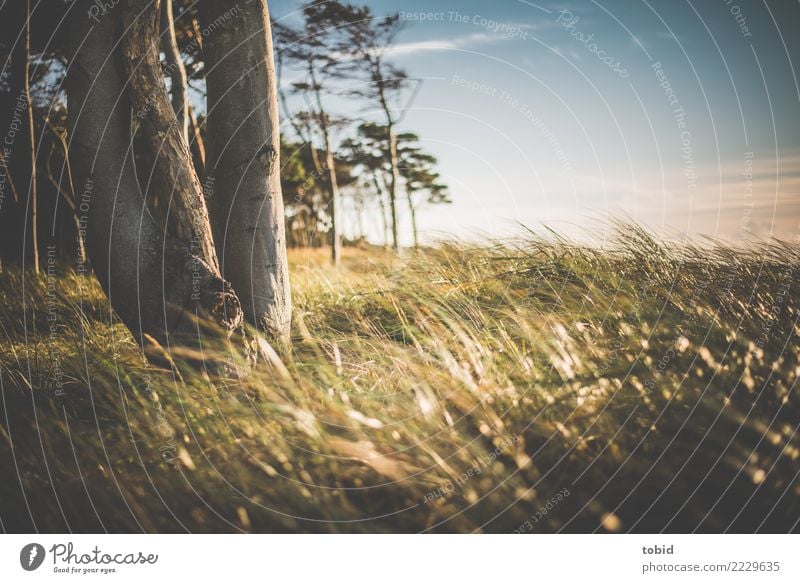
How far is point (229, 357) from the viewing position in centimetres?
182

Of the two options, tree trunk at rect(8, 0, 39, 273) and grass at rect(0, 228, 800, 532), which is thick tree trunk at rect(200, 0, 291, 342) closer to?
grass at rect(0, 228, 800, 532)

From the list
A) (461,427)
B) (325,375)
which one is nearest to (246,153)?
(325,375)

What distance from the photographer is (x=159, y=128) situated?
1774 millimetres

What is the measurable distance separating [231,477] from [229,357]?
58cm

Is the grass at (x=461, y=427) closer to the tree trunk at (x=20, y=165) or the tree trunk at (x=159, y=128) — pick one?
the tree trunk at (x=159, y=128)

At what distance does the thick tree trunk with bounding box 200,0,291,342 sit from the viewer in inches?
80.4

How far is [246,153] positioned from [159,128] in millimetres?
394

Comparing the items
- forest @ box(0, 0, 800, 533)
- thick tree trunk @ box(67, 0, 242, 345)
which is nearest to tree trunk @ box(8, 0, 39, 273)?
forest @ box(0, 0, 800, 533)

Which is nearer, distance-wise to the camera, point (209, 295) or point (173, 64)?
point (209, 295)

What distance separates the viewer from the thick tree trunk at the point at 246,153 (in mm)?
2043

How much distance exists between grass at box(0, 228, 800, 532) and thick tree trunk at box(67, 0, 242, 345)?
0.28 meters

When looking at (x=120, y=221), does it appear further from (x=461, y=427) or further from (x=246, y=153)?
(x=461, y=427)

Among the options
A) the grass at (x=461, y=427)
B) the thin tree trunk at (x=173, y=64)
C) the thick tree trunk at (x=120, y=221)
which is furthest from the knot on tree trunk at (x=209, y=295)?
the thin tree trunk at (x=173, y=64)

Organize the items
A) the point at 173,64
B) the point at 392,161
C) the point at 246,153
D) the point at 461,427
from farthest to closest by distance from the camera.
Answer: the point at 392,161 → the point at 173,64 → the point at 246,153 → the point at 461,427
